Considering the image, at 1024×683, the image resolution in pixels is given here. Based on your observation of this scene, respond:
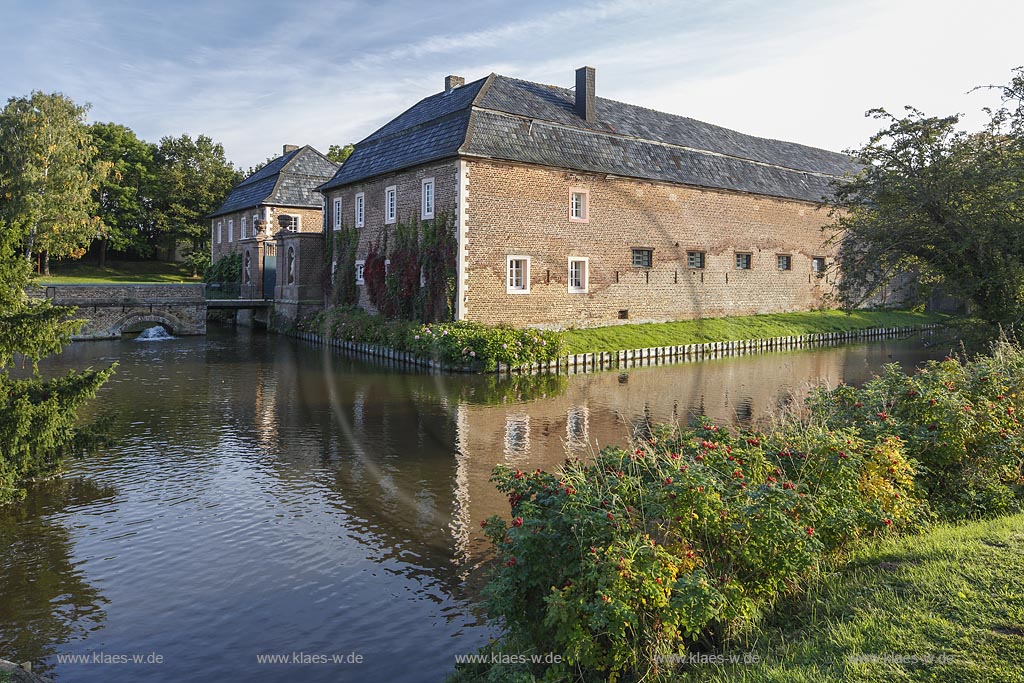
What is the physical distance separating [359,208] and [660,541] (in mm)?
25861

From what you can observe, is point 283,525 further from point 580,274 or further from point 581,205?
point 581,205

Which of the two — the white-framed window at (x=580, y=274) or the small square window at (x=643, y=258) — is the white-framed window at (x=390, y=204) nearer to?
the white-framed window at (x=580, y=274)

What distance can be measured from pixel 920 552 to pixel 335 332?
23688 millimetres

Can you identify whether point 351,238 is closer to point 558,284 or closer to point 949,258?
point 558,284

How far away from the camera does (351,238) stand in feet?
95.9

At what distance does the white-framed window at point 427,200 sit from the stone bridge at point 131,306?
431 inches

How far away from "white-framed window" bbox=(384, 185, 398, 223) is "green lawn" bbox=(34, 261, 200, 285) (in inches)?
1120

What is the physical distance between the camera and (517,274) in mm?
24531

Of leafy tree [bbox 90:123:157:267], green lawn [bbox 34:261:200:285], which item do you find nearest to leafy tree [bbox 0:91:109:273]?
green lawn [bbox 34:261:200:285]

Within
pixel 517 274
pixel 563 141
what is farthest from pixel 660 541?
pixel 563 141

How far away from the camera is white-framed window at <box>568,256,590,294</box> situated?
26031mm

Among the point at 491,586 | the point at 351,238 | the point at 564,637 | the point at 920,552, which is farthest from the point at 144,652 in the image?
the point at 351,238

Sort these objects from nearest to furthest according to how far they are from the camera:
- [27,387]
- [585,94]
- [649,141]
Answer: [27,387]
[585,94]
[649,141]

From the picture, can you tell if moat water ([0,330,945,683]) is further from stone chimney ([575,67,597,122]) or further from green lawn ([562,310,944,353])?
stone chimney ([575,67,597,122])
